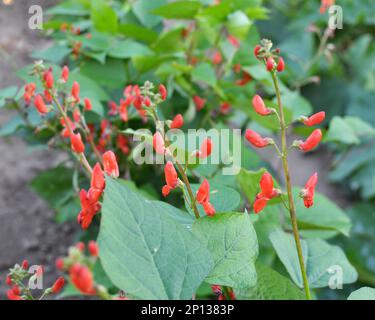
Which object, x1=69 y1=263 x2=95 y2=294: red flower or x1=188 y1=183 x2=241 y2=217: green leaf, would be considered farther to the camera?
x1=188 y1=183 x2=241 y2=217: green leaf

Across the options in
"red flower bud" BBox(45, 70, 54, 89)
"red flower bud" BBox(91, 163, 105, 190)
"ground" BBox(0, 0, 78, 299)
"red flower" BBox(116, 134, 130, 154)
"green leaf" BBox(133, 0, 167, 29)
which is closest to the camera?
"red flower bud" BBox(91, 163, 105, 190)

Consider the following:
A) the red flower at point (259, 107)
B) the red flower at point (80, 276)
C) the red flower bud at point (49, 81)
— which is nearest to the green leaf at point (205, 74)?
the red flower bud at point (49, 81)

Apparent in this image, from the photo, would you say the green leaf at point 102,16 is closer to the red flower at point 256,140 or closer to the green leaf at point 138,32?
the green leaf at point 138,32

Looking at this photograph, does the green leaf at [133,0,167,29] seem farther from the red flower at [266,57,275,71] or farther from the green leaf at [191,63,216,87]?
the red flower at [266,57,275,71]

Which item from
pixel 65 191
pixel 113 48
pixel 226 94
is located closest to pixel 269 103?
pixel 226 94

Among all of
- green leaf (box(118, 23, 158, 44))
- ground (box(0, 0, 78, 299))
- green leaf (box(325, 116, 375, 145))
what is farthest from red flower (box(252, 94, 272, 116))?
→ ground (box(0, 0, 78, 299))

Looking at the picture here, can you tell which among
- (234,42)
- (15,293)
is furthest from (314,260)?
(234,42)

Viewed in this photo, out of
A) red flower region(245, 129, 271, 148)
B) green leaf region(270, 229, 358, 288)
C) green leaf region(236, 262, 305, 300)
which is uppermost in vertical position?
red flower region(245, 129, 271, 148)
